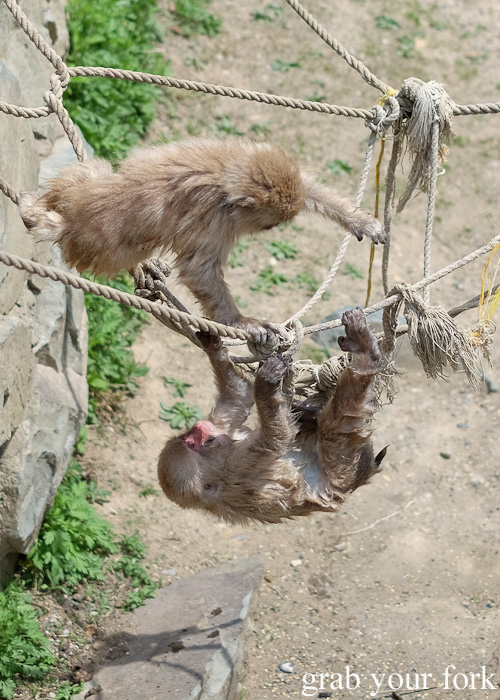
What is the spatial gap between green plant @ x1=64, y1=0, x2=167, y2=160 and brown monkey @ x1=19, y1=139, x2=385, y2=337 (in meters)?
2.93

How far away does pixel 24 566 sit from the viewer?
5.15m

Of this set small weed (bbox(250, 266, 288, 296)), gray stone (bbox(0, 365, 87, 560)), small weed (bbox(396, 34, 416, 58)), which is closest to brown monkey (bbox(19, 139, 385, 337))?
gray stone (bbox(0, 365, 87, 560))

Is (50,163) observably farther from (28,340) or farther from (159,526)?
(159,526)

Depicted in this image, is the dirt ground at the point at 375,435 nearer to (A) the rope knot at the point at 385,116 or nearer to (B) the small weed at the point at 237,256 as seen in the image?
(B) the small weed at the point at 237,256

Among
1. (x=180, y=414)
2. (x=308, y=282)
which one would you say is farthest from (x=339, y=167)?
(x=180, y=414)

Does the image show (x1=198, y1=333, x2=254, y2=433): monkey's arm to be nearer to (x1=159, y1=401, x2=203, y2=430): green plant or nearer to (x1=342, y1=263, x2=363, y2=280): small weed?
(x1=159, y1=401, x2=203, y2=430): green plant

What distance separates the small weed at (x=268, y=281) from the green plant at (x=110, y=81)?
1.86 metres

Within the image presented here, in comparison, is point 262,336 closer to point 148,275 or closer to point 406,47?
point 148,275

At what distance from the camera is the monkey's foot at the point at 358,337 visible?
393 cm

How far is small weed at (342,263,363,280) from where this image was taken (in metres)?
8.16

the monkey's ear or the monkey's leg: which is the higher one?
the monkey's ear

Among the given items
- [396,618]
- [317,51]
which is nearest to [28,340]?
[396,618]

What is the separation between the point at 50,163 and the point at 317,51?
5.44 metres

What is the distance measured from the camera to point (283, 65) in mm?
9570
